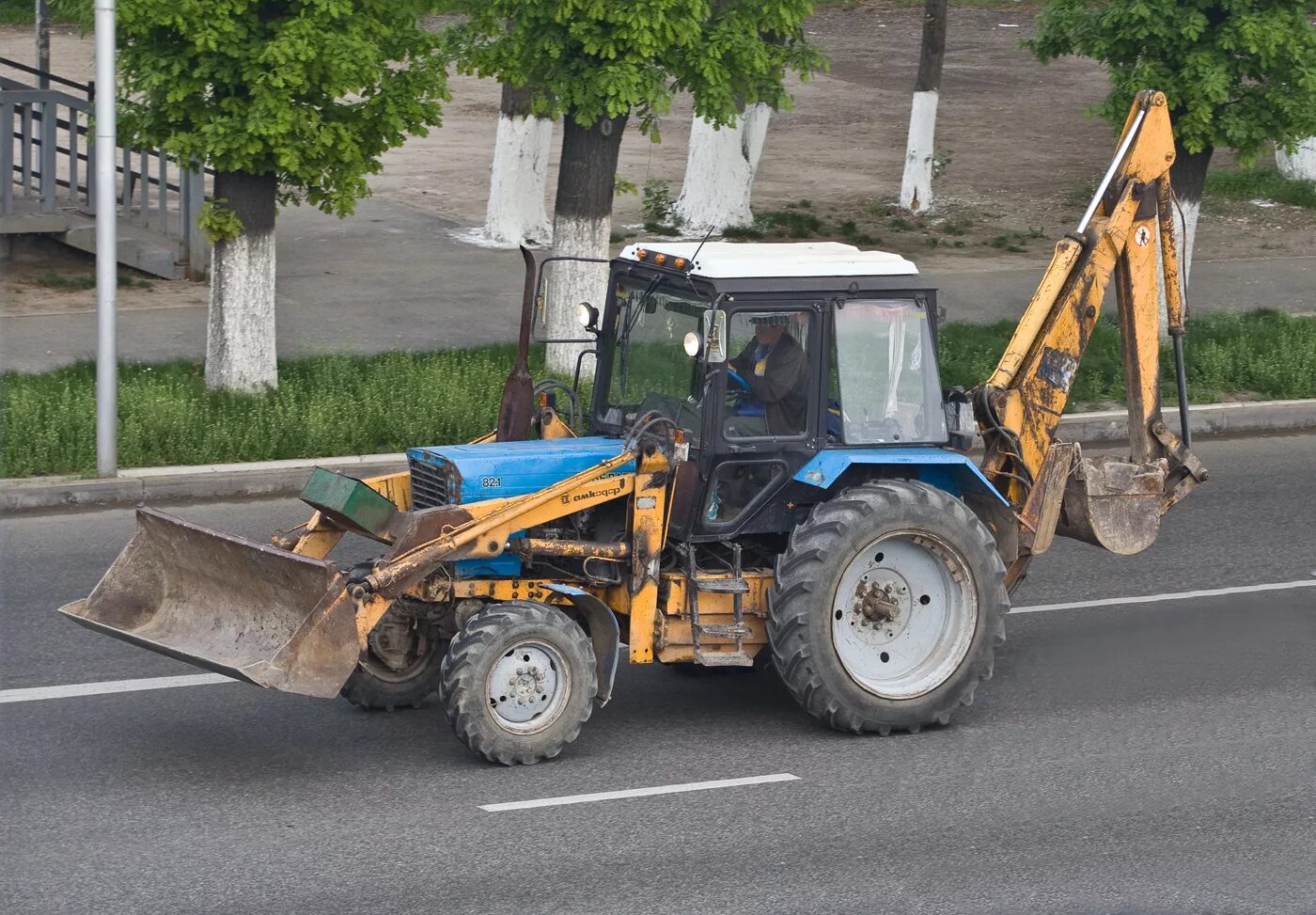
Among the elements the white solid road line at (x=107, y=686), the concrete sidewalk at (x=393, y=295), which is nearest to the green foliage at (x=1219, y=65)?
the concrete sidewalk at (x=393, y=295)

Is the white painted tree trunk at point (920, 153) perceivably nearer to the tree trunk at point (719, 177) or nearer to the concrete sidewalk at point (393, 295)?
the tree trunk at point (719, 177)

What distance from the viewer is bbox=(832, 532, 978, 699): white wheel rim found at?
28.7 ft

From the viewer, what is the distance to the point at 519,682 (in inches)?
316

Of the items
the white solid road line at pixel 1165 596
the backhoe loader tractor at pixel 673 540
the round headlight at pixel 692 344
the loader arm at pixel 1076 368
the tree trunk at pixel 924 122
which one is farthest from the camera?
the tree trunk at pixel 924 122

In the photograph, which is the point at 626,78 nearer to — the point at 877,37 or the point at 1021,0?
the point at 877,37

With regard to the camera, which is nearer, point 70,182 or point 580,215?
point 580,215

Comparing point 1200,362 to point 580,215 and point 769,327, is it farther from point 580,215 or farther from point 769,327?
point 769,327

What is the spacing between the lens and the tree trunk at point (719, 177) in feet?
75.4

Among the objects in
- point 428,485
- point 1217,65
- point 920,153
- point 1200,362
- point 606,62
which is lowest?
point 428,485

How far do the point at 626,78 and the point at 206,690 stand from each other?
21.5 ft

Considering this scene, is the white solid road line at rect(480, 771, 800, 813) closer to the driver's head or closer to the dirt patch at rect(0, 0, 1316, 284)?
the driver's head

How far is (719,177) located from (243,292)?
9511 mm

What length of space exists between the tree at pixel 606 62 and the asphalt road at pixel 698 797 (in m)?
5.78

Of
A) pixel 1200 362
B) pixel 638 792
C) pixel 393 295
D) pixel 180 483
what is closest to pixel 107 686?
pixel 638 792
